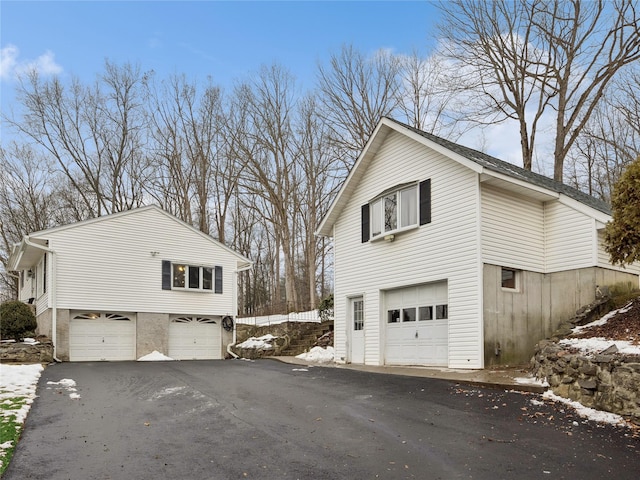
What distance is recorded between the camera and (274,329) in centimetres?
2277

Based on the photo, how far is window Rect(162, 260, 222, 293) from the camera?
22.0 meters

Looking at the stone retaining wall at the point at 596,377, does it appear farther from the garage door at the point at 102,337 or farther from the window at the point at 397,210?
the garage door at the point at 102,337

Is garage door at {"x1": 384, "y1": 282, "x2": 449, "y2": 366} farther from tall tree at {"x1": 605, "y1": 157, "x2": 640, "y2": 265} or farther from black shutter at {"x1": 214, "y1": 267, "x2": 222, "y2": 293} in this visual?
black shutter at {"x1": 214, "y1": 267, "x2": 222, "y2": 293}

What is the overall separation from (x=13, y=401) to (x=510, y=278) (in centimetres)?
1082

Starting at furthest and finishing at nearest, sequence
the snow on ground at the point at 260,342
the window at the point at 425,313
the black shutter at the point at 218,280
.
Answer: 1. the black shutter at the point at 218,280
2. the snow on ground at the point at 260,342
3. the window at the point at 425,313

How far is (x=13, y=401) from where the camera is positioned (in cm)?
888

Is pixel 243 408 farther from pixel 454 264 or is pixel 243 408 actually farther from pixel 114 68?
pixel 114 68

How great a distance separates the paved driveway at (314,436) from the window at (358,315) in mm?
6073

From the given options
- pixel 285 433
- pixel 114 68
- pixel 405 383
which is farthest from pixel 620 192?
pixel 114 68

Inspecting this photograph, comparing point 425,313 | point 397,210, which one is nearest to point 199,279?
point 397,210

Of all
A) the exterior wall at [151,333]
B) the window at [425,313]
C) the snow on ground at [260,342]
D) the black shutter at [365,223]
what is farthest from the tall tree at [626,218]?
the exterior wall at [151,333]

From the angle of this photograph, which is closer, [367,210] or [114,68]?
[367,210]

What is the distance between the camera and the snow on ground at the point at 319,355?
702 inches

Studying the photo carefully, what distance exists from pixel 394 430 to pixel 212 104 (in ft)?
96.3
